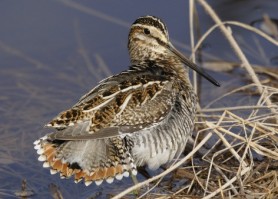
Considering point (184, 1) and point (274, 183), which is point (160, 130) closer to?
point (274, 183)

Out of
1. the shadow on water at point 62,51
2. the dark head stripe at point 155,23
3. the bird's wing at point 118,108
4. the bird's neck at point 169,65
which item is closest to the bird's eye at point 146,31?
the dark head stripe at point 155,23

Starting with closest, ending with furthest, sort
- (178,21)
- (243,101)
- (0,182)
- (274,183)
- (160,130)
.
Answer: (274,183)
(160,130)
(0,182)
(243,101)
(178,21)

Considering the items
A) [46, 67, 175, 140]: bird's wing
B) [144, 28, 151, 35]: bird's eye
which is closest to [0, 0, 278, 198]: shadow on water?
[144, 28, 151, 35]: bird's eye

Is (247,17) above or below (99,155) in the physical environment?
above

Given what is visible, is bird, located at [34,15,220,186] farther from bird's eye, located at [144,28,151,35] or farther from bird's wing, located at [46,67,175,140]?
bird's eye, located at [144,28,151,35]

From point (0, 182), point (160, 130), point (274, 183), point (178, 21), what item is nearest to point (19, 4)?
point (178, 21)

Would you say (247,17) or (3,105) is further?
(247,17)

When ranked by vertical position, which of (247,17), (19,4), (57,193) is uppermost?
(19,4)
